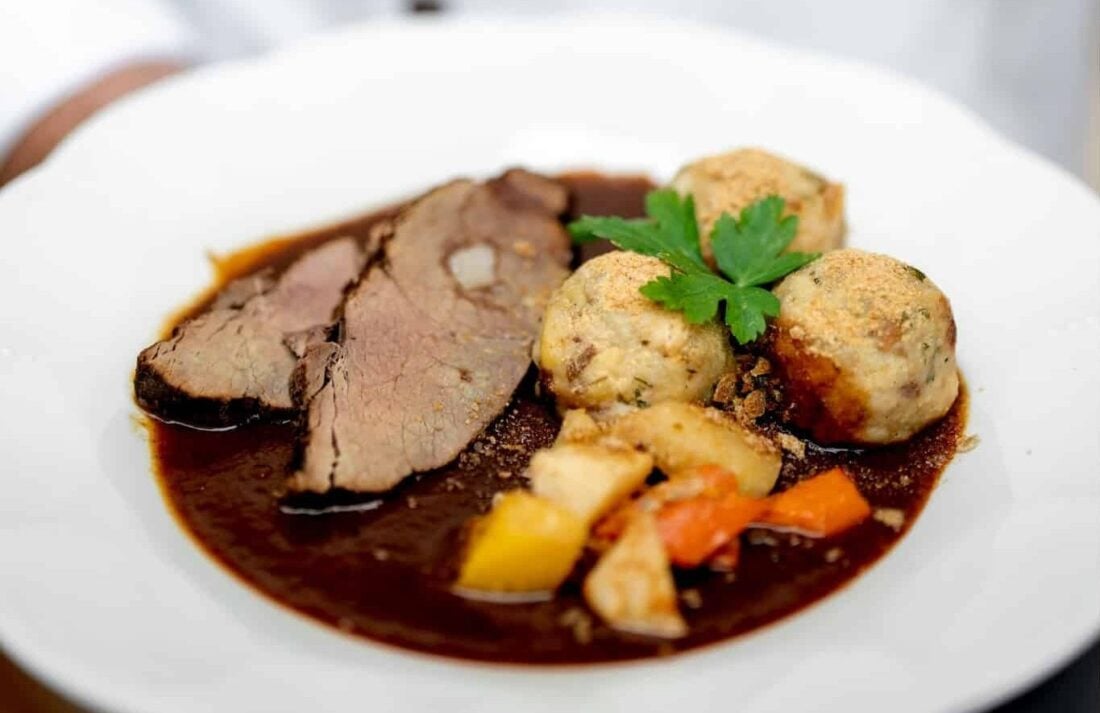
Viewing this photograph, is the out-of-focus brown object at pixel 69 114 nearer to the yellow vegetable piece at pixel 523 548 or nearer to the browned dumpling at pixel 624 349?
the browned dumpling at pixel 624 349

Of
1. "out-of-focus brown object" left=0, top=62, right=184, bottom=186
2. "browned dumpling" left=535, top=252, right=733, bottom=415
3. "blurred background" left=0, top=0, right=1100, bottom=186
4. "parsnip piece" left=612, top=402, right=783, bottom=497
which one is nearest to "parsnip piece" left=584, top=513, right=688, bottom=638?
"parsnip piece" left=612, top=402, right=783, bottom=497

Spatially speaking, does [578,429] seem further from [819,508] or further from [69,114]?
[69,114]

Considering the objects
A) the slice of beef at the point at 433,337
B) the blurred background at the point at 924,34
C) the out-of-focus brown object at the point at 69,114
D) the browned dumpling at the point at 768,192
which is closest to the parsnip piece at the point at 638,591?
the slice of beef at the point at 433,337

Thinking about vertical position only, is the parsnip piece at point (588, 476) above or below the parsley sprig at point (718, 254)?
below

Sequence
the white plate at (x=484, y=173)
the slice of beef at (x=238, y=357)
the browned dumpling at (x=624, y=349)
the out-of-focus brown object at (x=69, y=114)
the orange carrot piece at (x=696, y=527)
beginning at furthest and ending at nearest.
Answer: the out-of-focus brown object at (x=69, y=114), the slice of beef at (x=238, y=357), the browned dumpling at (x=624, y=349), the orange carrot piece at (x=696, y=527), the white plate at (x=484, y=173)

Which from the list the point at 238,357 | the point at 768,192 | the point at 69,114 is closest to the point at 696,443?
the point at 768,192

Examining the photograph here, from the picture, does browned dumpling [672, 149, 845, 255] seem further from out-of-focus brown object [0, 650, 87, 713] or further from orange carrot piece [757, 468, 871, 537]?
out-of-focus brown object [0, 650, 87, 713]
